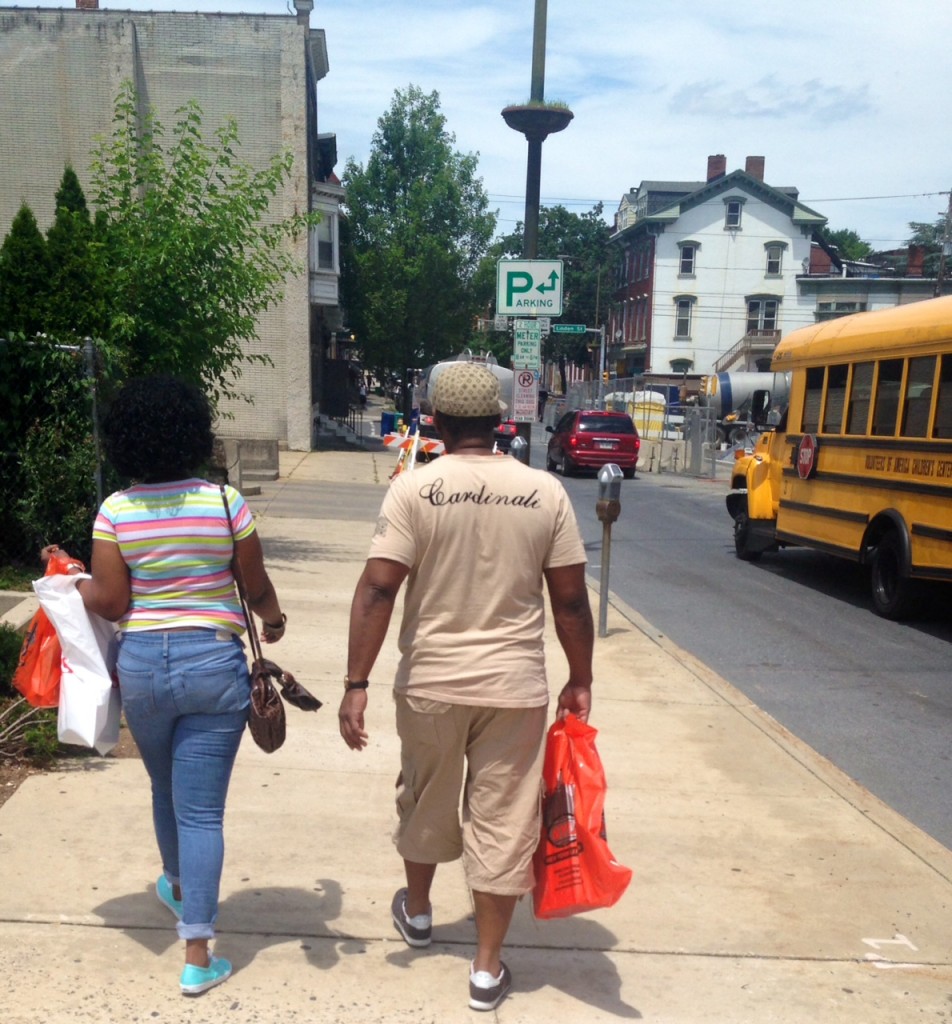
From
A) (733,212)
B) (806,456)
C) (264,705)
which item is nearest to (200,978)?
(264,705)

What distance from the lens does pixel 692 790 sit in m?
5.57

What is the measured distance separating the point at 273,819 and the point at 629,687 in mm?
3256

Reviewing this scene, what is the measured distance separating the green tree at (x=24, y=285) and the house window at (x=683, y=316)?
5473 cm

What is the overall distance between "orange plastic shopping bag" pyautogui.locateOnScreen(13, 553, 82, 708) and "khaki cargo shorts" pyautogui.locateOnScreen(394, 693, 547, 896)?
1.08 meters

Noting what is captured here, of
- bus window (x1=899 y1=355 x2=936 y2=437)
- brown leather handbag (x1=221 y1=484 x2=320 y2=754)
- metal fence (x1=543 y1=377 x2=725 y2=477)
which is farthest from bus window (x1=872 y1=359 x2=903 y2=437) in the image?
metal fence (x1=543 y1=377 x2=725 y2=477)

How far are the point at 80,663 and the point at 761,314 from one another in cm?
6039

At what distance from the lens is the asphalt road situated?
6.57 m

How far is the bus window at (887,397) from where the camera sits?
1082 centimetres

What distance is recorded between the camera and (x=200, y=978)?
342 cm

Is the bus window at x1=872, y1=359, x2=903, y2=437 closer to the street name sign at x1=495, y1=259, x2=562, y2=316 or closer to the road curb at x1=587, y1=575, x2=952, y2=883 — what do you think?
the street name sign at x1=495, y1=259, x2=562, y2=316

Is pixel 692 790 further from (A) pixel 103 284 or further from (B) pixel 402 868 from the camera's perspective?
(A) pixel 103 284

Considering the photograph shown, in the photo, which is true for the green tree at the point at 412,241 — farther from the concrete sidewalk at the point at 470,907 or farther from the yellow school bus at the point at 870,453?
the concrete sidewalk at the point at 470,907

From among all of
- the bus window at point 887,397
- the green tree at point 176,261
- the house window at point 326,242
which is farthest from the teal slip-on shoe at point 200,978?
the house window at point 326,242

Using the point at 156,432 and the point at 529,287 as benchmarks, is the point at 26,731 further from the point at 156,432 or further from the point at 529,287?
the point at 529,287
